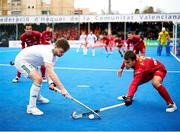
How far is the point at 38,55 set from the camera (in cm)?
761

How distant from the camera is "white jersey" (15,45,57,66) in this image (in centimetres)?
718

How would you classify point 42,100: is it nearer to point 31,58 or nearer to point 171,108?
point 31,58

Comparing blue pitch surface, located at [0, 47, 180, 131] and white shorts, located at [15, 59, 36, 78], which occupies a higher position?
white shorts, located at [15, 59, 36, 78]

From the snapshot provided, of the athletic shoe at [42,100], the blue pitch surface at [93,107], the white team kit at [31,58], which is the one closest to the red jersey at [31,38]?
the blue pitch surface at [93,107]

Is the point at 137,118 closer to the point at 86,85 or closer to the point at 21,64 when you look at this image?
the point at 21,64

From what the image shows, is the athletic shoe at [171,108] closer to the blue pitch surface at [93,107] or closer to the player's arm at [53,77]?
the blue pitch surface at [93,107]

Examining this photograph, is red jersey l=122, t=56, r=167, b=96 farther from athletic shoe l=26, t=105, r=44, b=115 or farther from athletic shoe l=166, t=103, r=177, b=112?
athletic shoe l=26, t=105, r=44, b=115

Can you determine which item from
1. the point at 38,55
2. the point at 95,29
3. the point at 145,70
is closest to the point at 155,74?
the point at 145,70

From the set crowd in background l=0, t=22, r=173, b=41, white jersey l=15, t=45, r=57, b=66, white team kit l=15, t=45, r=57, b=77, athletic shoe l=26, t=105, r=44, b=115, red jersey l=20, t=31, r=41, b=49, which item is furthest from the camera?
crowd in background l=0, t=22, r=173, b=41

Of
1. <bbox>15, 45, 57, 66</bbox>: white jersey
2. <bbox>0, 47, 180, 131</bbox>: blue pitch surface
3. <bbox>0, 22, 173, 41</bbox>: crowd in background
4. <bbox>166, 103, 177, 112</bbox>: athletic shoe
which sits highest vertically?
<bbox>15, 45, 57, 66</bbox>: white jersey

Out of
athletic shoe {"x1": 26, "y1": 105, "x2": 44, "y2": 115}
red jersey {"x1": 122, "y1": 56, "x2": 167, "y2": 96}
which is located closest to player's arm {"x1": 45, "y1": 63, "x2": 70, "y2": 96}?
athletic shoe {"x1": 26, "y1": 105, "x2": 44, "y2": 115}

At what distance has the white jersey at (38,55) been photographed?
23.6ft

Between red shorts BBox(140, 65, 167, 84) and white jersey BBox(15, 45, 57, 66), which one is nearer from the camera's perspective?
white jersey BBox(15, 45, 57, 66)

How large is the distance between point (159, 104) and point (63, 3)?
51094 millimetres
